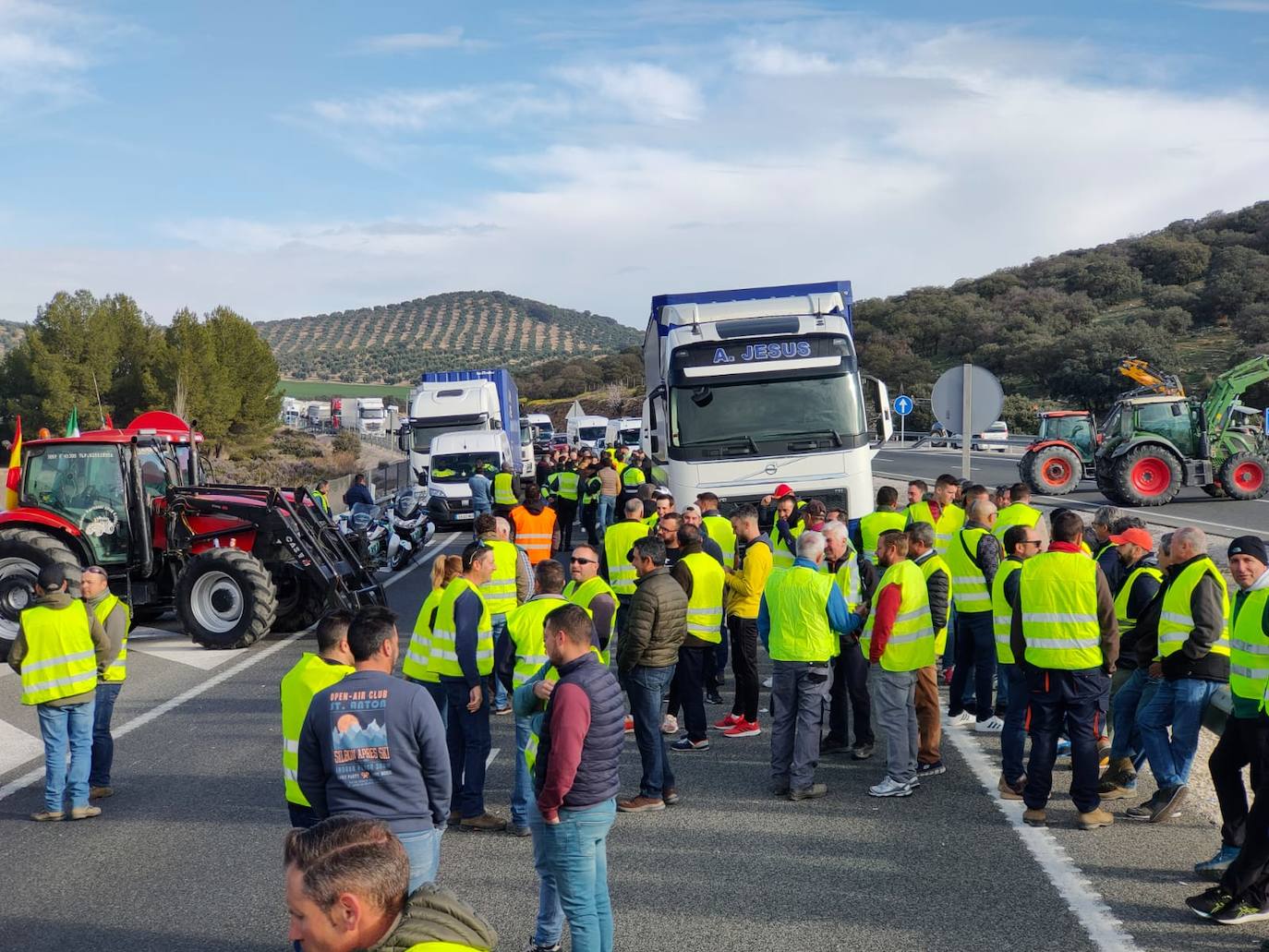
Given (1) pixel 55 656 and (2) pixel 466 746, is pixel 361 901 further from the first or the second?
(1) pixel 55 656

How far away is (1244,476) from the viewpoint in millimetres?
25297

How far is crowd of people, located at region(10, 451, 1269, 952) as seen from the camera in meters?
4.81

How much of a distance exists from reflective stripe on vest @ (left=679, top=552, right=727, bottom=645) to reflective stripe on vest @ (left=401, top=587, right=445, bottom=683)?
2020 mm

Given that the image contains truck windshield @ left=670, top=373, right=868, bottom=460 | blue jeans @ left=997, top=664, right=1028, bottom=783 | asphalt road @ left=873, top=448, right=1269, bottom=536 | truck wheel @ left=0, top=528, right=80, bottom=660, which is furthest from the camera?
asphalt road @ left=873, top=448, right=1269, bottom=536

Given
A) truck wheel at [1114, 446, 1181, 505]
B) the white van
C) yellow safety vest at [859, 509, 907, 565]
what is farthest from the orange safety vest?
truck wheel at [1114, 446, 1181, 505]

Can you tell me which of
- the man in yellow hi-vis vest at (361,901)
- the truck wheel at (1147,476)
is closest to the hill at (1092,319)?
the truck wheel at (1147,476)

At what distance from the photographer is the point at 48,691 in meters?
7.16

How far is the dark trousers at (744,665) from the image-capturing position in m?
9.14

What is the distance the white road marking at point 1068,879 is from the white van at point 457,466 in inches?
764

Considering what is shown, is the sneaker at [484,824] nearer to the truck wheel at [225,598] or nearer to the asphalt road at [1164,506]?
the truck wheel at [225,598]

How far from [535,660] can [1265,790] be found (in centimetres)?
367

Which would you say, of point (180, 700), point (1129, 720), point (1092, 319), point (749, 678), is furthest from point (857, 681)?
point (1092, 319)

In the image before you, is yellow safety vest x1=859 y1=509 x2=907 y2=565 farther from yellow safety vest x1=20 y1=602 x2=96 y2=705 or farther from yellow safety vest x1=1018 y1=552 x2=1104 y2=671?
yellow safety vest x1=20 y1=602 x2=96 y2=705

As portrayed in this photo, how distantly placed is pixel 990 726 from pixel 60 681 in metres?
6.55
